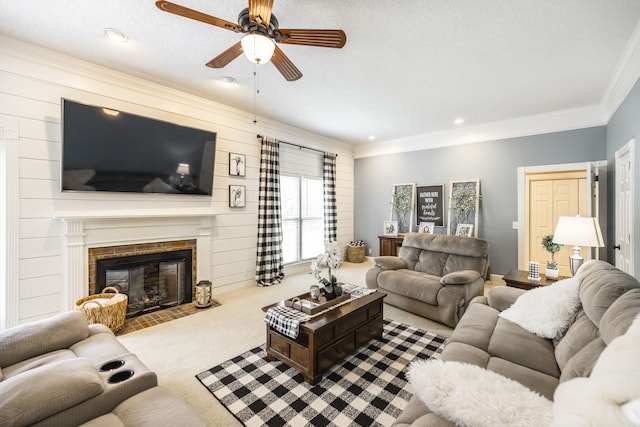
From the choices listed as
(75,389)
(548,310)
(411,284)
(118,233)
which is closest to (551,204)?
(411,284)

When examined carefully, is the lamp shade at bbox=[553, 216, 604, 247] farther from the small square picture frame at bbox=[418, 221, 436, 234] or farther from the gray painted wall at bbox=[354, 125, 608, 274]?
the small square picture frame at bbox=[418, 221, 436, 234]

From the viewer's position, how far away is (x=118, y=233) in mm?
3193

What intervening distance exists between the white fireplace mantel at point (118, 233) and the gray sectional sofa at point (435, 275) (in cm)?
A: 243

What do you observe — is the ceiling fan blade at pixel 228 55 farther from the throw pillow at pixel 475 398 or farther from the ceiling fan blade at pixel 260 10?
the throw pillow at pixel 475 398

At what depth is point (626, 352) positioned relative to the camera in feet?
2.91

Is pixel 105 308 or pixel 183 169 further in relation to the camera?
pixel 183 169

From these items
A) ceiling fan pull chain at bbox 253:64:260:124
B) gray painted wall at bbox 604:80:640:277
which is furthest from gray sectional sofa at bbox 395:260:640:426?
ceiling fan pull chain at bbox 253:64:260:124

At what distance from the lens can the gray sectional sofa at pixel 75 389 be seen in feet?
3.52

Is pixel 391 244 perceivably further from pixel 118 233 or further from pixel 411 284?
pixel 118 233

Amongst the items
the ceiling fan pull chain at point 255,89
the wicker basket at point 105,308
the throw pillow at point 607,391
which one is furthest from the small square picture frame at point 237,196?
the throw pillow at point 607,391

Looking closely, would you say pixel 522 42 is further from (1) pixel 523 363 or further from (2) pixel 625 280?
(1) pixel 523 363

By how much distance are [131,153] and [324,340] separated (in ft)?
9.66

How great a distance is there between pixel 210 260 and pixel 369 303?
2.50m

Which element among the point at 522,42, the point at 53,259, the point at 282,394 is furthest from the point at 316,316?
the point at 522,42
